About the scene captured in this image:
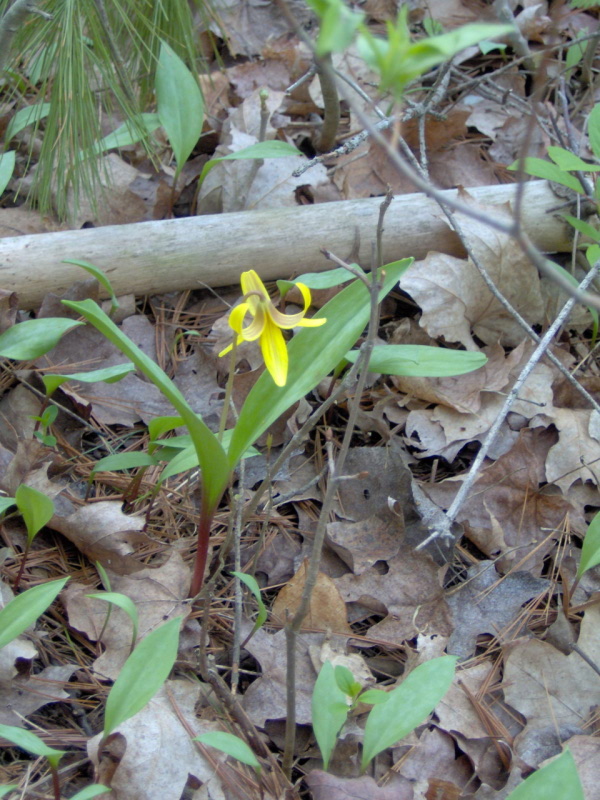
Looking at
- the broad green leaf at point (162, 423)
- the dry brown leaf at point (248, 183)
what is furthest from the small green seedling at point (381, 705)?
the dry brown leaf at point (248, 183)

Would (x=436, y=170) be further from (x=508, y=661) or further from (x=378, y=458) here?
(x=508, y=661)

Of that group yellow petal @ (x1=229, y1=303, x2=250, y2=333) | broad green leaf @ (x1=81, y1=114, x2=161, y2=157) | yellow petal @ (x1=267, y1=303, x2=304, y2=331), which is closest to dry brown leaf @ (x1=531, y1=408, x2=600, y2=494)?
yellow petal @ (x1=267, y1=303, x2=304, y2=331)

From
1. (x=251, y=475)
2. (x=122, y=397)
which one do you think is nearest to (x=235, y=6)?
(x=122, y=397)

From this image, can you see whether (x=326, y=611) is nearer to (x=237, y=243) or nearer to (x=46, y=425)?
(x=46, y=425)

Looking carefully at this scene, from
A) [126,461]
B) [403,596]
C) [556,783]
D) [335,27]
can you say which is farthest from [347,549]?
[335,27]

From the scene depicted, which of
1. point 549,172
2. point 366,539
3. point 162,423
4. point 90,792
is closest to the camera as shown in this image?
point 90,792

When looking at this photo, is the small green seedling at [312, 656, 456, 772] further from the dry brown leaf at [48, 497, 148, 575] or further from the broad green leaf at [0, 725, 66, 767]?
the dry brown leaf at [48, 497, 148, 575]

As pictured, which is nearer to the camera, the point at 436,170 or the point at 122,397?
the point at 122,397
